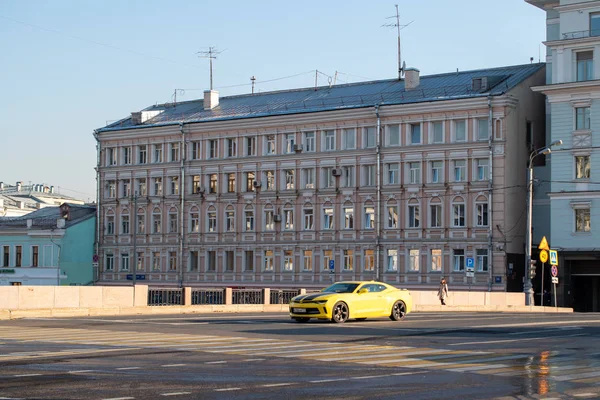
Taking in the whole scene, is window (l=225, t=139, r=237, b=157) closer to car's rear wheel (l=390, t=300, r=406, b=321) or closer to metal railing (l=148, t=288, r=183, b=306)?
metal railing (l=148, t=288, r=183, b=306)

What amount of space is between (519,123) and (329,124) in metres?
13.1

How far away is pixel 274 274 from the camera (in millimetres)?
73250

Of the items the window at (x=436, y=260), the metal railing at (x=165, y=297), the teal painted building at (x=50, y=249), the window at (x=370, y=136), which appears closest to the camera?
the metal railing at (x=165, y=297)

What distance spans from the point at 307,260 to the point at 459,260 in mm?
11336

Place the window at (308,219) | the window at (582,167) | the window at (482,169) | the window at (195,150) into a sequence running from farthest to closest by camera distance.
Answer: the window at (195,150), the window at (308,219), the window at (482,169), the window at (582,167)

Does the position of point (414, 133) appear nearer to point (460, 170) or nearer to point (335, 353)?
point (460, 170)

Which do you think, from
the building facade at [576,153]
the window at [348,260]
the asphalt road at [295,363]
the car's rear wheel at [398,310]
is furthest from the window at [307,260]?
the asphalt road at [295,363]

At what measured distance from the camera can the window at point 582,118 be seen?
62213 millimetres

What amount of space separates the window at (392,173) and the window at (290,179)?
7407 mm

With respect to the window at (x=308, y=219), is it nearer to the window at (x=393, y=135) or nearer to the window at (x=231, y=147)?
the window at (x=231, y=147)

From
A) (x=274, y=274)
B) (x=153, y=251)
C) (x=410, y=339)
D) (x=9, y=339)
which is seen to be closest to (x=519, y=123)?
(x=274, y=274)

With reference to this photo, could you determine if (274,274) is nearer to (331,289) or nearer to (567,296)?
(567,296)

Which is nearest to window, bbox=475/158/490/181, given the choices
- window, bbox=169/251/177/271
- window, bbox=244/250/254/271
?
window, bbox=244/250/254/271

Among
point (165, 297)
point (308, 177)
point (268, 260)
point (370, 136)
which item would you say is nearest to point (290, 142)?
point (308, 177)
